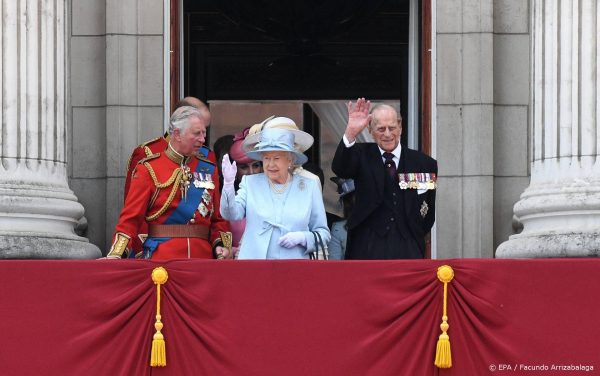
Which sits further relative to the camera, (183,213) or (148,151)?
(148,151)

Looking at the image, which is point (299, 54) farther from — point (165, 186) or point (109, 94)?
point (165, 186)

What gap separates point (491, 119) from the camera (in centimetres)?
1445

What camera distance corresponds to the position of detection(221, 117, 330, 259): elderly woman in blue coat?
11766 millimetres

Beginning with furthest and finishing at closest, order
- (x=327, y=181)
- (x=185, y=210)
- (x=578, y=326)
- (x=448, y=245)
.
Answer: (x=327, y=181), (x=448, y=245), (x=185, y=210), (x=578, y=326)

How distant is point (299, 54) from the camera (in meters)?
18.5

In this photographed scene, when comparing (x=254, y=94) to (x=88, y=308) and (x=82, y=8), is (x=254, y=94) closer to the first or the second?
(x=82, y=8)

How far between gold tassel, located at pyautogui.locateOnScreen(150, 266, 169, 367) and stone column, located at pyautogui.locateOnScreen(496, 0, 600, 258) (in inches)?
114

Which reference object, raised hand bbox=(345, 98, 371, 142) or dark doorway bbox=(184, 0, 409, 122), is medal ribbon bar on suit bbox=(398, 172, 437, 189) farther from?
dark doorway bbox=(184, 0, 409, 122)

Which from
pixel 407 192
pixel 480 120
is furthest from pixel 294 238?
pixel 480 120

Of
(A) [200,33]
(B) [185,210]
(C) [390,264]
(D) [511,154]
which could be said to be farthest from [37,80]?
(A) [200,33]

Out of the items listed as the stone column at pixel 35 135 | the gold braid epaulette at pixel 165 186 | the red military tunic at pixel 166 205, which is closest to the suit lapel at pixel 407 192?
the red military tunic at pixel 166 205

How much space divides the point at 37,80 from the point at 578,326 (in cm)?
447

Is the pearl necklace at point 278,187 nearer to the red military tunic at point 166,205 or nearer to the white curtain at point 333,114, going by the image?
the red military tunic at point 166,205

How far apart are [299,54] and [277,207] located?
6798 mm
